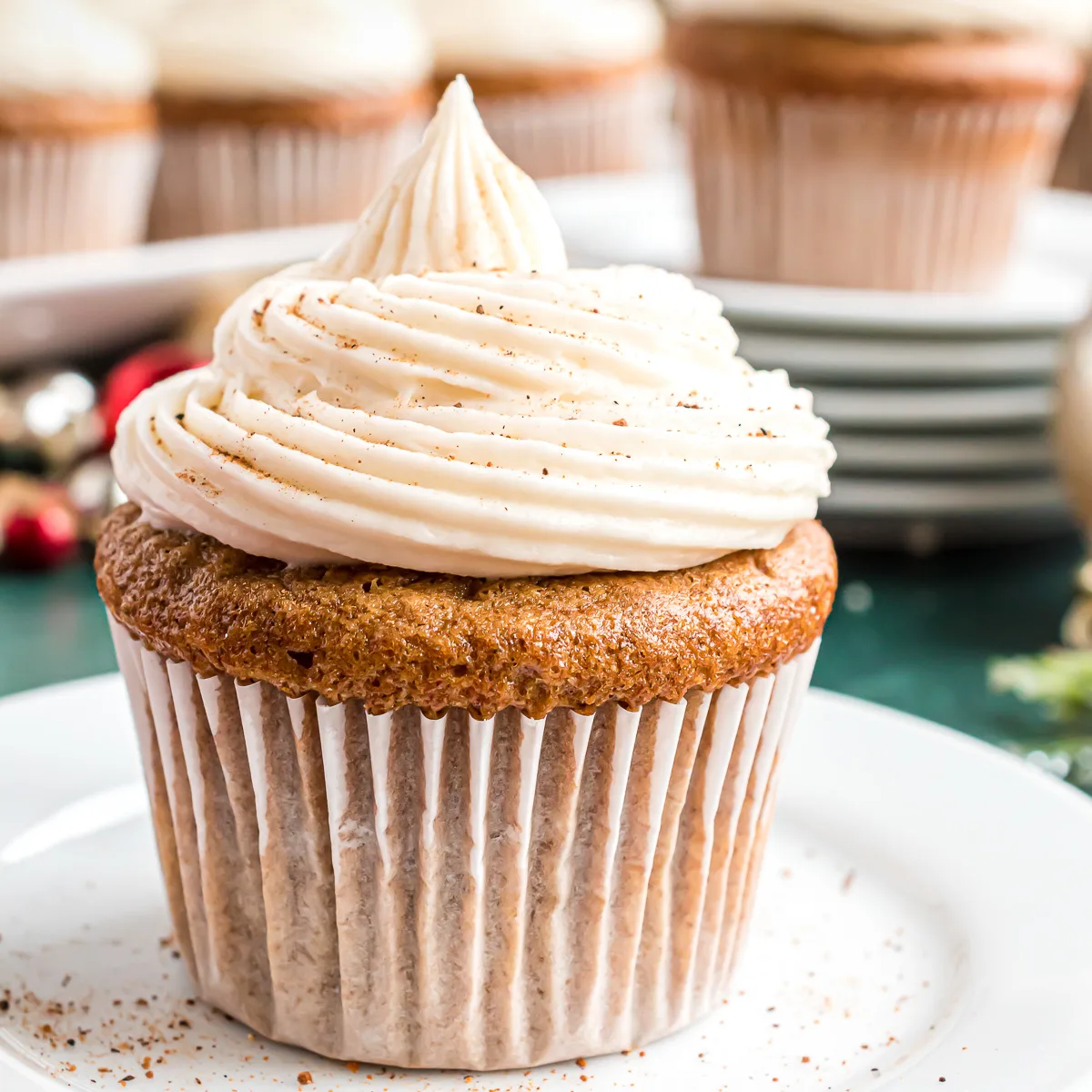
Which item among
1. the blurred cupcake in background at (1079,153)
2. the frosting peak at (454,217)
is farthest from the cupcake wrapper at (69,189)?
the blurred cupcake in background at (1079,153)

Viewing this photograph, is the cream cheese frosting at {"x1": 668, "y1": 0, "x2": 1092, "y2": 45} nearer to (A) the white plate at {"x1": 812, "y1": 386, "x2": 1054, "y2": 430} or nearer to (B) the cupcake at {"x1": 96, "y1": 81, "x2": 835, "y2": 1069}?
(A) the white plate at {"x1": 812, "y1": 386, "x2": 1054, "y2": 430}

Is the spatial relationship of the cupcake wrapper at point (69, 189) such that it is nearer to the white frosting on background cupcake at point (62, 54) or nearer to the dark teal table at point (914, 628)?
→ the white frosting on background cupcake at point (62, 54)

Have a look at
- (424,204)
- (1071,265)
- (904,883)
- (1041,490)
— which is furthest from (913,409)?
(424,204)

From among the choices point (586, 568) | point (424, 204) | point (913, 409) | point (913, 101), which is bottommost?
point (913, 409)

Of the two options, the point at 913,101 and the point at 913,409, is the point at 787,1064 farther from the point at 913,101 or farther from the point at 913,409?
the point at 913,101

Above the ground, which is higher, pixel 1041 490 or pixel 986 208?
pixel 986 208

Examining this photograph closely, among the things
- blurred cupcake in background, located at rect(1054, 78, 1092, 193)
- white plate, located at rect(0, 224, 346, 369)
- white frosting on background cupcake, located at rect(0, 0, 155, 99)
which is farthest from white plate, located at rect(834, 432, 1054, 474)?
blurred cupcake in background, located at rect(1054, 78, 1092, 193)

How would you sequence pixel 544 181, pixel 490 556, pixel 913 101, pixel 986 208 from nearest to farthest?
pixel 490 556, pixel 913 101, pixel 986 208, pixel 544 181
